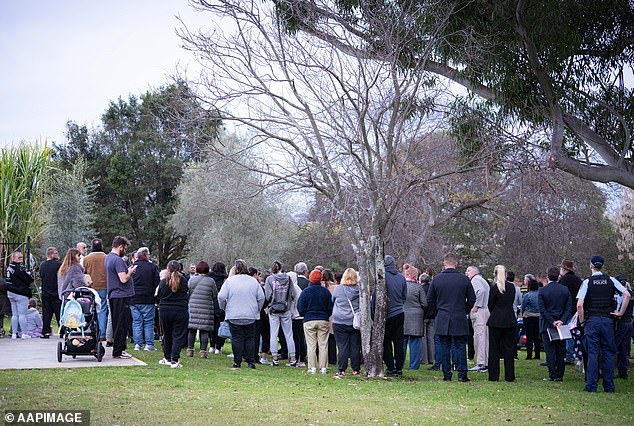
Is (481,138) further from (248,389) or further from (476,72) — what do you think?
(248,389)

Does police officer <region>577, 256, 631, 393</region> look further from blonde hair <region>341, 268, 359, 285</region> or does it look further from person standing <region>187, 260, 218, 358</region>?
person standing <region>187, 260, 218, 358</region>

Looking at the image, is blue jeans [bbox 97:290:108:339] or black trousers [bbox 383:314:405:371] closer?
black trousers [bbox 383:314:405:371]

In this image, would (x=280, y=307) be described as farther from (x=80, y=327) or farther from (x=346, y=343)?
(x=80, y=327)

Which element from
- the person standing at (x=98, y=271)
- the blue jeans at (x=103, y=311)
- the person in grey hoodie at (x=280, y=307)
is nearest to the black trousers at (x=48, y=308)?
the blue jeans at (x=103, y=311)

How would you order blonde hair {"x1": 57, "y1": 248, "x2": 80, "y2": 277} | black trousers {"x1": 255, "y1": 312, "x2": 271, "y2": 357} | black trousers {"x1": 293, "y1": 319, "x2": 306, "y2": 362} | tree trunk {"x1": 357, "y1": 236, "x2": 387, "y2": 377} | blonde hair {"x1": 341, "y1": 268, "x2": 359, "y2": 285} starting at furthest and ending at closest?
black trousers {"x1": 255, "y1": 312, "x2": 271, "y2": 357} < black trousers {"x1": 293, "y1": 319, "x2": 306, "y2": 362} < blonde hair {"x1": 57, "y1": 248, "x2": 80, "y2": 277} < blonde hair {"x1": 341, "y1": 268, "x2": 359, "y2": 285} < tree trunk {"x1": 357, "y1": 236, "x2": 387, "y2": 377}

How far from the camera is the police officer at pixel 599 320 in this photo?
12.2 meters

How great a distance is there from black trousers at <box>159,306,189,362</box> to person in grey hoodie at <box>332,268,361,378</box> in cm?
262

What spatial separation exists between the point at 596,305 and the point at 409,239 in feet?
73.4

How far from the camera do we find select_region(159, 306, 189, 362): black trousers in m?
13.1

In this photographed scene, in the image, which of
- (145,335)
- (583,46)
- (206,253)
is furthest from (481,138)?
(206,253)

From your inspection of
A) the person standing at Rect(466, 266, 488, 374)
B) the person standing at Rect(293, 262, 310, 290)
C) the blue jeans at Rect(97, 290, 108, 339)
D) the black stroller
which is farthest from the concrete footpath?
the person standing at Rect(466, 266, 488, 374)

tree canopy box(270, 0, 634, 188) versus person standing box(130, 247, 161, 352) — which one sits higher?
tree canopy box(270, 0, 634, 188)

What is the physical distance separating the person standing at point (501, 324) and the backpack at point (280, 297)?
13.0 feet

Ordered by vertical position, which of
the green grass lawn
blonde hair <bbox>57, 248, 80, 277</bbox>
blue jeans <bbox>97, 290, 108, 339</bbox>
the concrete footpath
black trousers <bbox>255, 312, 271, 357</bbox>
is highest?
blonde hair <bbox>57, 248, 80, 277</bbox>
